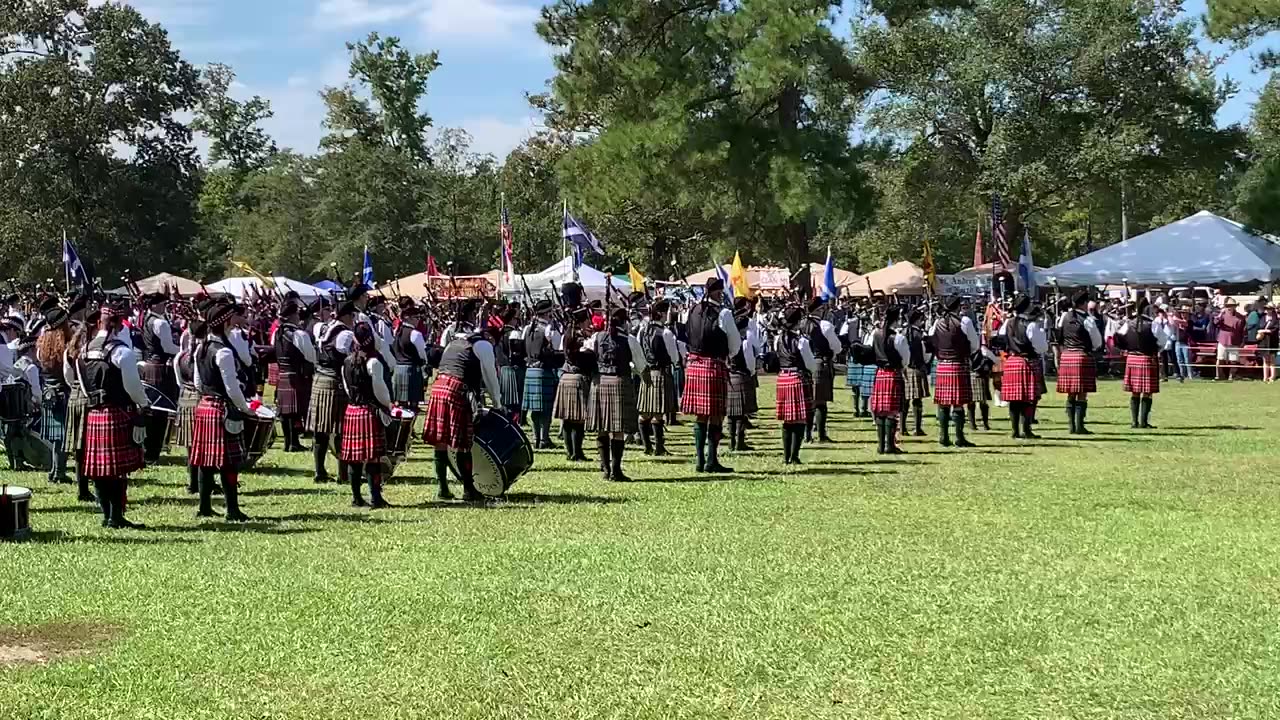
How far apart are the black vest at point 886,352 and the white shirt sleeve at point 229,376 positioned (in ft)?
22.3

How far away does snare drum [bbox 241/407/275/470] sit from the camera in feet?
34.1

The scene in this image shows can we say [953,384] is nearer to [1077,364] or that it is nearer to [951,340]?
[951,340]

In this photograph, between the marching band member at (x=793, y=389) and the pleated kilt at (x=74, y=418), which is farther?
Answer: the marching band member at (x=793, y=389)

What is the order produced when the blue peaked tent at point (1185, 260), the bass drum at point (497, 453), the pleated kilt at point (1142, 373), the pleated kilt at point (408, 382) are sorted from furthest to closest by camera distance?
1. the blue peaked tent at point (1185, 260)
2. the pleated kilt at point (1142, 373)
3. the pleated kilt at point (408, 382)
4. the bass drum at point (497, 453)

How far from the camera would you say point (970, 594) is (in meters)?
7.11

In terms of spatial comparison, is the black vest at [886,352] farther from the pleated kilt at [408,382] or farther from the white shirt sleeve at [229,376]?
the white shirt sleeve at [229,376]

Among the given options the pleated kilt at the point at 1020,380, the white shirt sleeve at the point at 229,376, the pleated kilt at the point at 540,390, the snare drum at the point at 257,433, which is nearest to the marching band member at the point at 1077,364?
the pleated kilt at the point at 1020,380

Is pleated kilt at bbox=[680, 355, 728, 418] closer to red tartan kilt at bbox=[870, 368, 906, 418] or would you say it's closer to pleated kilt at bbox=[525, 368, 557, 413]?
red tartan kilt at bbox=[870, 368, 906, 418]

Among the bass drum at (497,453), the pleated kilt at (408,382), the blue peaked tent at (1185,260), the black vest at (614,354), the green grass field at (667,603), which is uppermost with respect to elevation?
the blue peaked tent at (1185,260)

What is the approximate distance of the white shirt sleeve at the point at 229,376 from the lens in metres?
9.60

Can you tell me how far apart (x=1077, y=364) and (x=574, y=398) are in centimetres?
616

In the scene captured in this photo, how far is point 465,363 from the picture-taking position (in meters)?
10.4

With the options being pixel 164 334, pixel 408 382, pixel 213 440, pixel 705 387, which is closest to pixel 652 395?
pixel 705 387

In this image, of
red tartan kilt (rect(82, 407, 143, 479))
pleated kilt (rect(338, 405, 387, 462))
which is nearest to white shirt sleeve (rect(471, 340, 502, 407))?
pleated kilt (rect(338, 405, 387, 462))
